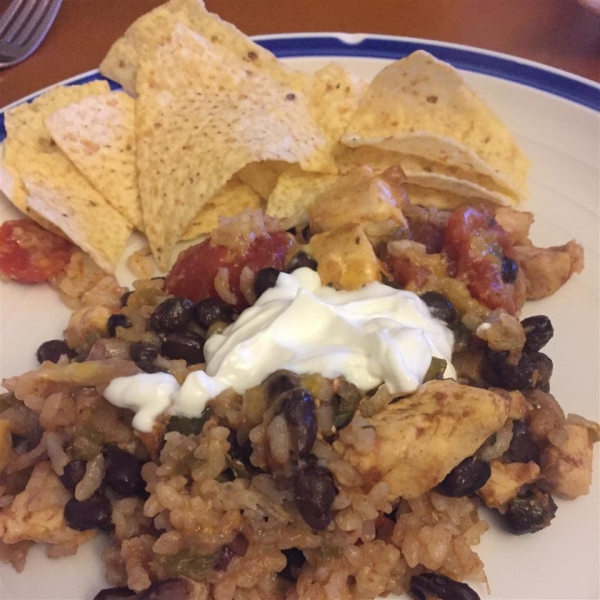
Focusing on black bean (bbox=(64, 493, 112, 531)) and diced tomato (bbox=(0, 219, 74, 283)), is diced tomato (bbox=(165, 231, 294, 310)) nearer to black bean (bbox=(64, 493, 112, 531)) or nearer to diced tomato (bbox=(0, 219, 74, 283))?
diced tomato (bbox=(0, 219, 74, 283))

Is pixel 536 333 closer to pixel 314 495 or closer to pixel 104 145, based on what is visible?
pixel 314 495

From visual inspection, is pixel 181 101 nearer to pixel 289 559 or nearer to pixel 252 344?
pixel 252 344

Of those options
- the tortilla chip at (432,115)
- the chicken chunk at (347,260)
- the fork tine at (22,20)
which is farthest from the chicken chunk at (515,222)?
the fork tine at (22,20)

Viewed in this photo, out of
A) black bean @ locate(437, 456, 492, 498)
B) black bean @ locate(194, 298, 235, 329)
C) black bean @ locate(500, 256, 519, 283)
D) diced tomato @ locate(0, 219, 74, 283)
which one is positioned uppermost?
black bean @ locate(500, 256, 519, 283)

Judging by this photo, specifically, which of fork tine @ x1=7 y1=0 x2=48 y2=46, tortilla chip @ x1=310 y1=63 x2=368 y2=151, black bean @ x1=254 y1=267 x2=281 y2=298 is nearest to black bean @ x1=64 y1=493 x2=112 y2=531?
black bean @ x1=254 y1=267 x2=281 y2=298

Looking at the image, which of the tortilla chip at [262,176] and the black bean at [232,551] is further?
the tortilla chip at [262,176]

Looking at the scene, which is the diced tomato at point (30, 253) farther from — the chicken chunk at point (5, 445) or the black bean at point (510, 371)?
the black bean at point (510, 371)
